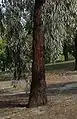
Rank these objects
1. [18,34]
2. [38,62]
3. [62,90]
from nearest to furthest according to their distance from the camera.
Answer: [38,62] → [18,34] → [62,90]

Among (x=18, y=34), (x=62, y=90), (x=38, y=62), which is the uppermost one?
(x=18, y=34)

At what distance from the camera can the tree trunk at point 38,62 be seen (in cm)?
1396

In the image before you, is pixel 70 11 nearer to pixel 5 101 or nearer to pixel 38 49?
pixel 38 49

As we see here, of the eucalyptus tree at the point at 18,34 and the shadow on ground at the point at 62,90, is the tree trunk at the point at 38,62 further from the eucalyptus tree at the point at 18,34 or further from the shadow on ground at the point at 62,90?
the shadow on ground at the point at 62,90

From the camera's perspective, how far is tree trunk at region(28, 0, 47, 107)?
550 inches

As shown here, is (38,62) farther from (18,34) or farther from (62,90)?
(62,90)

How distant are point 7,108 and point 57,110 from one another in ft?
7.15

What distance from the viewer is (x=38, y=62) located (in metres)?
13.9

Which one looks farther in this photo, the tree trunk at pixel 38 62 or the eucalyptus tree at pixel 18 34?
the eucalyptus tree at pixel 18 34

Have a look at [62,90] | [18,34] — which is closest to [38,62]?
[18,34]

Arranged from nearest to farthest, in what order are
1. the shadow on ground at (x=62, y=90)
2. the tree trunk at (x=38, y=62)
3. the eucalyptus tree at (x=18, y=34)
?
the tree trunk at (x=38, y=62) → the eucalyptus tree at (x=18, y=34) → the shadow on ground at (x=62, y=90)

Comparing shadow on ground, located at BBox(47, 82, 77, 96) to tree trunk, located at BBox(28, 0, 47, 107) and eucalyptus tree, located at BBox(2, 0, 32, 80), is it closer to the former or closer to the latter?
eucalyptus tree, located at BBox(2, 0, 32, 80)

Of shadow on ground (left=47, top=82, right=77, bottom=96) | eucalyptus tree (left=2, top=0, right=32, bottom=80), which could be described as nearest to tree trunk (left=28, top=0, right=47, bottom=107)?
eucalyptus tree (left=2, top=0, right=32, bottom=80)

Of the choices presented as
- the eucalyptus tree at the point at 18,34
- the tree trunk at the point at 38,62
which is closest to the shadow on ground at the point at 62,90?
the eucalyptus tree at the point at 18,34
